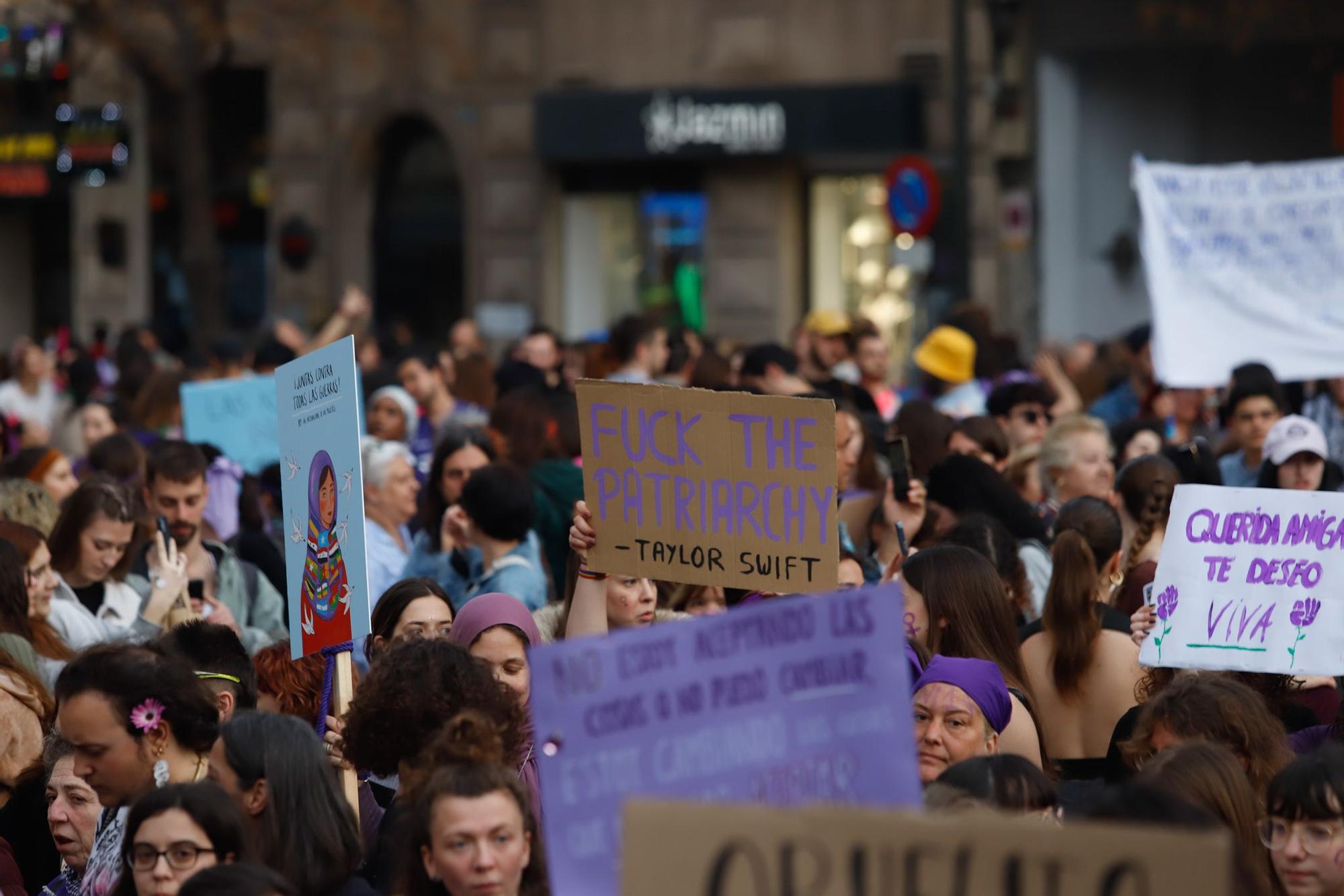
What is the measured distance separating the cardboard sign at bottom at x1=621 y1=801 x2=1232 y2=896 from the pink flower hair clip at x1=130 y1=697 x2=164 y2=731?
2.10 meters

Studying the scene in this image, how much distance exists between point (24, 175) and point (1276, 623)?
18.8 metres

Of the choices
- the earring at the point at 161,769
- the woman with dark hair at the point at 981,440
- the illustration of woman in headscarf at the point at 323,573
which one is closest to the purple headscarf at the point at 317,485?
the illustration of woman in headscarf at the point at 323,573

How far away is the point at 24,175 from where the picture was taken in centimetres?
2238

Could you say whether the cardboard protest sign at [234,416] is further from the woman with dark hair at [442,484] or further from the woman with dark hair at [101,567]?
the woman with dark hair at [101,567]

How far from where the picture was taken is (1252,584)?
5.95 meters

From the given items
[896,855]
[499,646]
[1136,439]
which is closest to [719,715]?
[896,855]

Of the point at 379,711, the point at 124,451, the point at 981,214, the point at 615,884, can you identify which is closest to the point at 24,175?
the point at 981,214

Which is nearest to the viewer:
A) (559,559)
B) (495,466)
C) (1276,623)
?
(1276,623)

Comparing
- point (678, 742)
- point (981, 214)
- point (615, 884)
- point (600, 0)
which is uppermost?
point (600, 0)

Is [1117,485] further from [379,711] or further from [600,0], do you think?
[600,0]

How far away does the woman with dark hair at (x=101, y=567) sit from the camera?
7.55 meters

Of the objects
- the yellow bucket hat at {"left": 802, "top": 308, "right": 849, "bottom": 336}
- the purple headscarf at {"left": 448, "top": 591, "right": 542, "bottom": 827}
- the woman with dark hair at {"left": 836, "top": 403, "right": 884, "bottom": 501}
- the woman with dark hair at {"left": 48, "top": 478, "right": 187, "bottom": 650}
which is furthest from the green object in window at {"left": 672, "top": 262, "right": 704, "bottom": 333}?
the purple headscarf at {"left": 448, "top": 591, "right": 542, "bottom": 827}

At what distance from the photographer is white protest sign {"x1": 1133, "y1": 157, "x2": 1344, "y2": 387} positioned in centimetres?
1066

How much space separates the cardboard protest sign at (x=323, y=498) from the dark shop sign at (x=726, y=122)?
55.2ft
